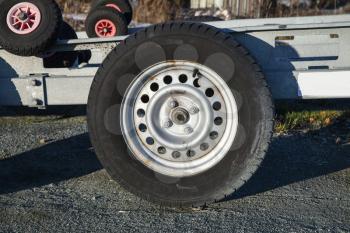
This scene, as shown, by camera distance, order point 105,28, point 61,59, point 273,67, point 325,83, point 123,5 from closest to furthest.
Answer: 1. point 325,83
2. point 273,67
3. point 61,59
4. point 105,28
5. point 123,5

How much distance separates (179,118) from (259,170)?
1053mm

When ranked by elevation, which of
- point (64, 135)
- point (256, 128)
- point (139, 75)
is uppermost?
point (139, 75)

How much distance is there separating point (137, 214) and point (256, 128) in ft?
3.06

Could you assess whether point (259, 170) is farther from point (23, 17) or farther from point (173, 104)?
point (23, 17)

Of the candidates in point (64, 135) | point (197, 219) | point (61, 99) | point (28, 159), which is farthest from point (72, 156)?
point (197, 219)

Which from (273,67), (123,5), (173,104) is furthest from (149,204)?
(123,5)

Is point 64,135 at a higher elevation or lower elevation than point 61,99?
lower

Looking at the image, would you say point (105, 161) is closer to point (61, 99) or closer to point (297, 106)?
point (61, 99)

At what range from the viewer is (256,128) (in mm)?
3586

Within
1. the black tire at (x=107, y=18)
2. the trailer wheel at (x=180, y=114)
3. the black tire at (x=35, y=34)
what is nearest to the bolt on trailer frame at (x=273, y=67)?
the black tire at (x=35, y=34)

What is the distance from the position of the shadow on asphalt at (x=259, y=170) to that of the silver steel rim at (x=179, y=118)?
0.44m


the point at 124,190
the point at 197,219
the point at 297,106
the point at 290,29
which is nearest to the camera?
the point at 197,219

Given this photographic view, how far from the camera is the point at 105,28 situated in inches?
246

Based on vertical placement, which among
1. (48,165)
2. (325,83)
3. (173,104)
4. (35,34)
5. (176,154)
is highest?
(35,34)
